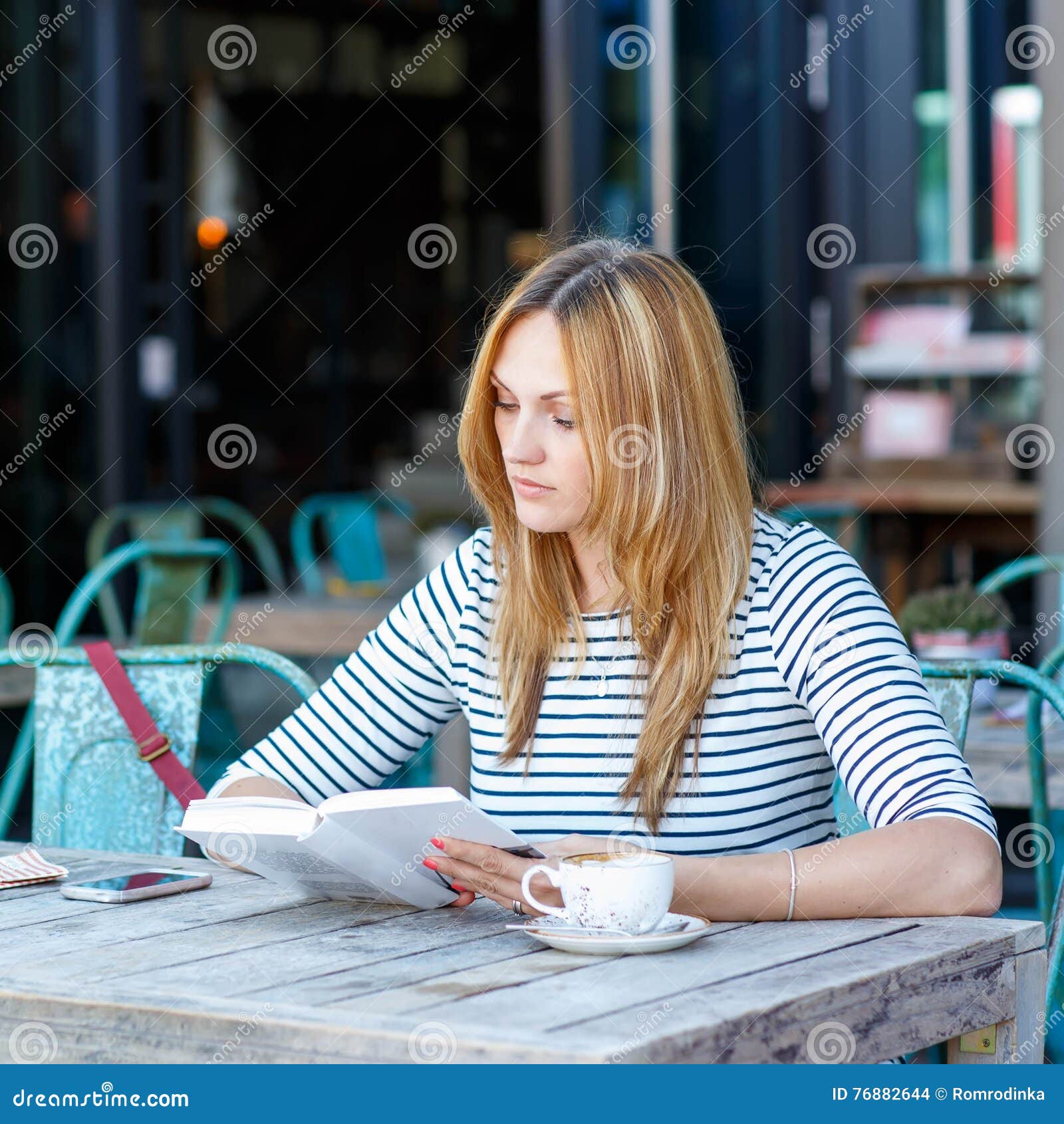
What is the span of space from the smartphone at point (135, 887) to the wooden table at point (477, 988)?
Result: 0.04m

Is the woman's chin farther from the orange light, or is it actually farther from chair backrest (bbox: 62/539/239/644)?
the orange light

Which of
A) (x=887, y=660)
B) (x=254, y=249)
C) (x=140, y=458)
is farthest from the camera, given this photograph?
(x=254, y=249)

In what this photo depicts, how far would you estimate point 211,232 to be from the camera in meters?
6.81

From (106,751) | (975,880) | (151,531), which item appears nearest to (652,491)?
(975,880)

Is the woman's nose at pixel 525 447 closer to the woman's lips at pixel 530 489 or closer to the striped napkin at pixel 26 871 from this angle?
the woman's lips at pixel 530 489

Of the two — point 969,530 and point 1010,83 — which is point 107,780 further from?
point 1010,83

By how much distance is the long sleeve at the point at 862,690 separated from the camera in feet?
4.51

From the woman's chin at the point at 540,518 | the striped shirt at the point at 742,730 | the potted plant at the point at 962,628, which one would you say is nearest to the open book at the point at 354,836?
the striped shirt at the point at 742,730

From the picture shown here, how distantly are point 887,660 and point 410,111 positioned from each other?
25.5ft

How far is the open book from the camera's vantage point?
1234 mm

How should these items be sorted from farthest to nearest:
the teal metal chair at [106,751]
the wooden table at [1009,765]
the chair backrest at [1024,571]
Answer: the chair backrest at [1024,571], the wooden table at [1009,765], the teal metal chair at [106,751]

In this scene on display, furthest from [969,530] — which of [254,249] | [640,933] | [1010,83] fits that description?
[640,933]

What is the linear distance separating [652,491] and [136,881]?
0.59 meters
